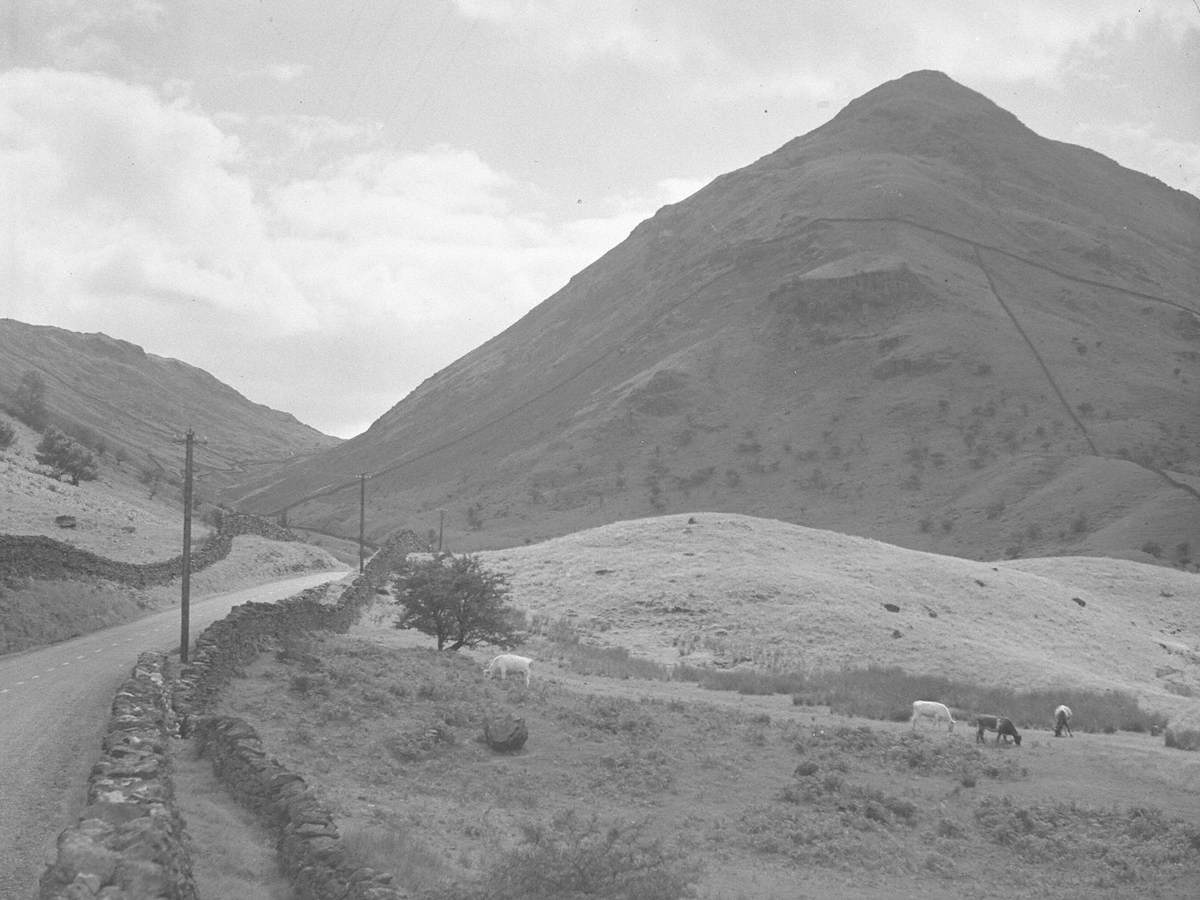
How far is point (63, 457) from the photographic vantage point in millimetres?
84562

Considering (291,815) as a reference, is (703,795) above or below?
below

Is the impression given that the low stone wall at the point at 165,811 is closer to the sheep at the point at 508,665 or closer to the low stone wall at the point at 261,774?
the low stone wall at the point at 261,774

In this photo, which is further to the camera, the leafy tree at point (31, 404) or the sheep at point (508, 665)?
the leafy tree at point (31, 404)

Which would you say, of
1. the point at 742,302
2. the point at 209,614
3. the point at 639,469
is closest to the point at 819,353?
the point at 742,302

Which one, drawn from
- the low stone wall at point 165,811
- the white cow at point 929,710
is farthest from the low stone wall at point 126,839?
the white cow at point 929,710

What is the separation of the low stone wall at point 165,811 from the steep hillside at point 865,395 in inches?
2947

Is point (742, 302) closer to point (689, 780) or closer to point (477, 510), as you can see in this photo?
point (477, 510)

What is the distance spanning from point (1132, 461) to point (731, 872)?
346 ft

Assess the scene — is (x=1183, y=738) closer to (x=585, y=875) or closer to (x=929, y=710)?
(x=929, y=710)

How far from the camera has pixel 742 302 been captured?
6481 inches

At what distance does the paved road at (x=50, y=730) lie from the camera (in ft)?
39.9

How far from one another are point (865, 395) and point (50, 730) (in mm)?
123478

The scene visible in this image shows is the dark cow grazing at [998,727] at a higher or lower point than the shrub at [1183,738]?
higher

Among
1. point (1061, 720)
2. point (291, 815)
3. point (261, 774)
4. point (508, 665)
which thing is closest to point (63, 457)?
point (508, 665)
